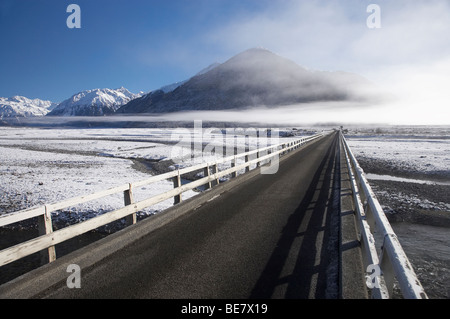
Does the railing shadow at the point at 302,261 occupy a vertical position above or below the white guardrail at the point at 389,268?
below

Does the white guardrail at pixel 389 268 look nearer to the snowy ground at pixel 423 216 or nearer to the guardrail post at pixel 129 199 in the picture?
the snowy ground at pixel 423 216

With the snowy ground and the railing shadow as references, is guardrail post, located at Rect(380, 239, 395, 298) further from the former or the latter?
the snowy ground

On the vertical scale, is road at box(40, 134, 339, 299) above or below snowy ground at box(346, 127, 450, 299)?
above

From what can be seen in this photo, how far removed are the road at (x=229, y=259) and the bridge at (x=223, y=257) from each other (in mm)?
15

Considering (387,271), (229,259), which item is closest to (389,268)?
(387,271)

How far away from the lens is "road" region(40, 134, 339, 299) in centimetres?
331

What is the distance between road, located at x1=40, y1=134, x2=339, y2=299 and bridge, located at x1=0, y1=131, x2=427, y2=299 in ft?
0.05

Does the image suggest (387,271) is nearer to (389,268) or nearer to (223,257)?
(389,268)

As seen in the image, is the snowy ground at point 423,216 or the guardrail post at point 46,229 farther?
the snowy ground at point 423,216

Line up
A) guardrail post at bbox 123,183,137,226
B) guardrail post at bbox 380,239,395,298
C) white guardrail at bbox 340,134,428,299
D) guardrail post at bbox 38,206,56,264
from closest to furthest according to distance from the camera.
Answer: white guardrail at bbox 340,134,428,299, guardrail post at bbox 380,239,395,298, guardrail post at bbox 38,206,56,264, guardrail post at bbox 123,183,137,226

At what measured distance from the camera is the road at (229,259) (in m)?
3.31

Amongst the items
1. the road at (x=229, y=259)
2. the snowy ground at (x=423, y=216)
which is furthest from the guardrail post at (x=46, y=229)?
the snowy ground at (x=423, y=216)

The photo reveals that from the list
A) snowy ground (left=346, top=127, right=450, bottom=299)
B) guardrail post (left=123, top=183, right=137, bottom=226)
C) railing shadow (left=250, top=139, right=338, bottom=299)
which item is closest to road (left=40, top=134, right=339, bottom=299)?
railing shadow (left=250, top=139, right=338, bottom=299)
